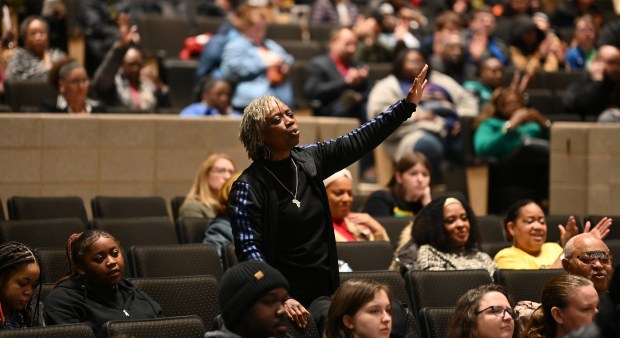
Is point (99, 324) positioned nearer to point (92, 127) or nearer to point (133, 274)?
point (133, 274)

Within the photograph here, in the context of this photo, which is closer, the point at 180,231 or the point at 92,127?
the point at 180,231

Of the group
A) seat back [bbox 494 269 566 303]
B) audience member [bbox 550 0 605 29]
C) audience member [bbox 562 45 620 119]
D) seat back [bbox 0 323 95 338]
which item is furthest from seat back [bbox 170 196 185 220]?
audience member [bbox 550 0 605 29]

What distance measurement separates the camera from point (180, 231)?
5.50 metres

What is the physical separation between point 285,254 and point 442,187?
377 cm

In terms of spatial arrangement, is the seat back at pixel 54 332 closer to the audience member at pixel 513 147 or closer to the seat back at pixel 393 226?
the seat back at pixel 393 226

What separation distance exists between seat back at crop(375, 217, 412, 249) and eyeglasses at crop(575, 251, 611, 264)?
135 cm

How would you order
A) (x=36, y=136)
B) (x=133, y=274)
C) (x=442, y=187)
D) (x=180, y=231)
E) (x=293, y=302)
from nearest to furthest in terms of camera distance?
(x=293, y=302)
(x=133, y=274)
(x=180, y=231)
(x=36, y=136)
(x=442, y=187)

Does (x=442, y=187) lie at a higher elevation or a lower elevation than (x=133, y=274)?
lower

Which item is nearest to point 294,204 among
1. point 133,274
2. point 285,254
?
point 285,254

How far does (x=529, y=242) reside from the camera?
529 centimetres

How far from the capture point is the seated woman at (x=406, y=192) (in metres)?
6.11

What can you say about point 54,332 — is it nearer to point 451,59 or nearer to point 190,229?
point 190,229

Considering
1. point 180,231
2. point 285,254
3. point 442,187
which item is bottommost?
point 442,187

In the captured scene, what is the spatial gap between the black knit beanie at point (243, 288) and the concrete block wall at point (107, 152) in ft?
11.6
